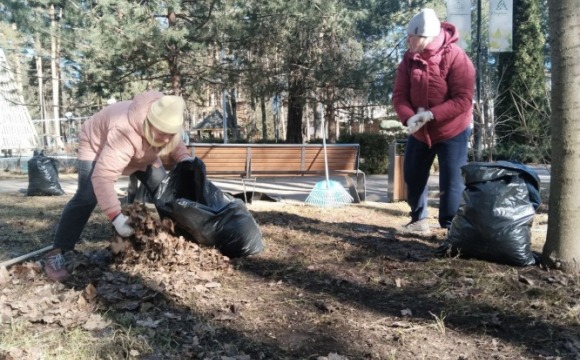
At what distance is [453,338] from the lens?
2.22 meters

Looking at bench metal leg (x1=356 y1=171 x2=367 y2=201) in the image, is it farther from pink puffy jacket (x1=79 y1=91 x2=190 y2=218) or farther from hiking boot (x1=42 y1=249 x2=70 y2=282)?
hiking boot (x1=42 y1=249 x2=70 y2=282)

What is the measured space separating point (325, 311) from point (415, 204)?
199 cm

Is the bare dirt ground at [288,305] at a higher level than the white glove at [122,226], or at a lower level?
lower

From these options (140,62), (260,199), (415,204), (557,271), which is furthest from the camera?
(140,62)

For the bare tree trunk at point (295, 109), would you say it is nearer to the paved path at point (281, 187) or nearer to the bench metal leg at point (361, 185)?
the paved path at point (281, 187)

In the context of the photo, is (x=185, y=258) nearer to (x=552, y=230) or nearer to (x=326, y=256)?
(x=326, y=256)

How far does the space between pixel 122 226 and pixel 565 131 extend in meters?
2.59

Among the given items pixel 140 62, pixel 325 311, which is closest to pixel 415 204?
pixel 325 311

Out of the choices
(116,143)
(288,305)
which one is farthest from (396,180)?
(116,143)

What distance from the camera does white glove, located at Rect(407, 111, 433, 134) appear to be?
150 inches

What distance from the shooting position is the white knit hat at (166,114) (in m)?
2.88

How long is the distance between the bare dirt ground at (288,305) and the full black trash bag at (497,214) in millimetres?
106

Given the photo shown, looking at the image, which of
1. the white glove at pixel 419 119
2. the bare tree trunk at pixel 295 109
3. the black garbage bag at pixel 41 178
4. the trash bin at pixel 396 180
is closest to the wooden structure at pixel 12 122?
the bare tree trunk at pixel 295 109

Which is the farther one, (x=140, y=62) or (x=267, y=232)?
(x=140, y=62)
